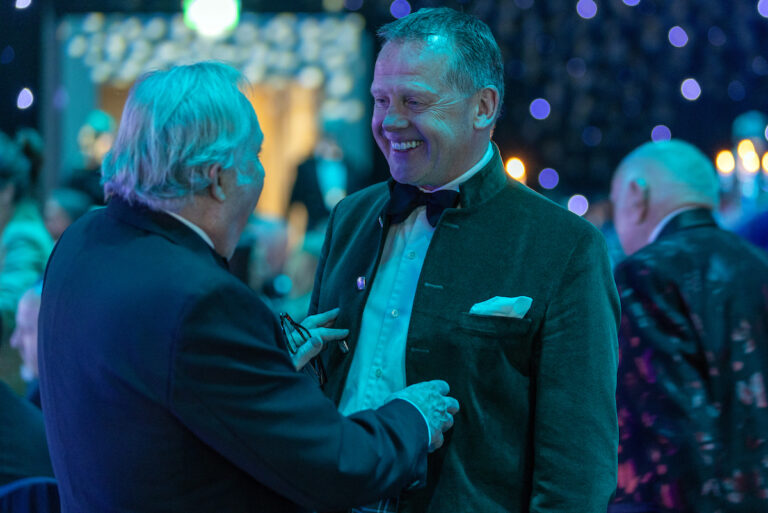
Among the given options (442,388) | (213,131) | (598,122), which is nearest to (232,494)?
(442,388)

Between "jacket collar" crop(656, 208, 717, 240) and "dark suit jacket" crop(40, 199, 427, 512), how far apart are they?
1.53 metres

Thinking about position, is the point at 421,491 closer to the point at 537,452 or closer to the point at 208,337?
the point at 537,452

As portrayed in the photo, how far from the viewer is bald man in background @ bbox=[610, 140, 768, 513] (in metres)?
2.31

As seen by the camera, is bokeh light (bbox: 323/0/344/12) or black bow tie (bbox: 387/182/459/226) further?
bokeh light (bbox: 323/0/344/12)

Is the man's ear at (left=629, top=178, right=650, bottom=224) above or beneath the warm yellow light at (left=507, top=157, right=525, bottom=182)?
above

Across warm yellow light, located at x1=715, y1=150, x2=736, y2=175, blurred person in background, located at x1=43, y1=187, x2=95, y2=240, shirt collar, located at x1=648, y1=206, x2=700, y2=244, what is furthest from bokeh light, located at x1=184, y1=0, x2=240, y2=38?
shirt collar, located at x1=648, y1=206, x2=700, y2=244

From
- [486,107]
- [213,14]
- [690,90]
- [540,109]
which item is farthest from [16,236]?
[690,90]

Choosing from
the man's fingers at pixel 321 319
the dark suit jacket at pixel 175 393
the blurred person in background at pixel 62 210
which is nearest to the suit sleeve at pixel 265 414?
the dark suit jacket at pixel 175 393

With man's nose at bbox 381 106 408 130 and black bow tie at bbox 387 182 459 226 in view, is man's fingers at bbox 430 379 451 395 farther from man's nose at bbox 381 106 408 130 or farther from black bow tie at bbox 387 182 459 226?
man's nose at bbox 381 106 408 130

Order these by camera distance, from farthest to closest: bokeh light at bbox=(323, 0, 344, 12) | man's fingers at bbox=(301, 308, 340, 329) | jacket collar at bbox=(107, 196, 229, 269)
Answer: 1. bokeh light at bbox=(323, 0, 344, 12)
2. man's fingers at bbox=(301, 308, 340, 329)
3. jacket collar at bbox=(107, 196, 229, 269)

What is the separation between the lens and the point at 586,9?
8.22m

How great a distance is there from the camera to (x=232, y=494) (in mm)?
1325

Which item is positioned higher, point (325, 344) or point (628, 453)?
point (325, 344)

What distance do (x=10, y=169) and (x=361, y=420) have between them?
327 cm
